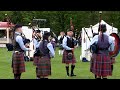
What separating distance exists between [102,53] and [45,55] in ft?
3.56

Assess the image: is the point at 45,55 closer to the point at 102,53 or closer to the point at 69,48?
the point at 102,53

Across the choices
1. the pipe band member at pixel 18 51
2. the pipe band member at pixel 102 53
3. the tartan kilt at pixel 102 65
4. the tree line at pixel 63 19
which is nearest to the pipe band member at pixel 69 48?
the pipe band member at pixel 102 53

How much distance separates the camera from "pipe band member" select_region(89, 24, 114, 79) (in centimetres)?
652

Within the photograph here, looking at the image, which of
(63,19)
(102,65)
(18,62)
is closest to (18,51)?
(18,62)

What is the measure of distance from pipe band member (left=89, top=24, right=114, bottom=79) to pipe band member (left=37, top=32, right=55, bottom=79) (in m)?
0.83

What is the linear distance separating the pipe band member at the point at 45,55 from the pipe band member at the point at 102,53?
0.83 m

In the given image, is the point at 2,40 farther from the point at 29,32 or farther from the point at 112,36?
the point at 112,36

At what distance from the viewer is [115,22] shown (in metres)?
33.0

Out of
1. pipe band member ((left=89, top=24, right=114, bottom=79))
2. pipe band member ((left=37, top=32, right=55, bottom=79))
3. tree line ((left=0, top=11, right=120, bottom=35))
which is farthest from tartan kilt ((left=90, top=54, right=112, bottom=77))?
tree line ((left=0, top=11, right=120, bottom=35))

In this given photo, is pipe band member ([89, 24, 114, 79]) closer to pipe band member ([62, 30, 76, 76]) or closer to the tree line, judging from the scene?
pipe band member ([62, 30, 76, 76])

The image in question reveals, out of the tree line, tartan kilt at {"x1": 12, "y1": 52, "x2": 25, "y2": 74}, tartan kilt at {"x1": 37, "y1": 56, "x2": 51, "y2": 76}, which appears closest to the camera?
tartan kilt at {"x1": 37, "y1": 56, "x2": 51, "y2": 76}
